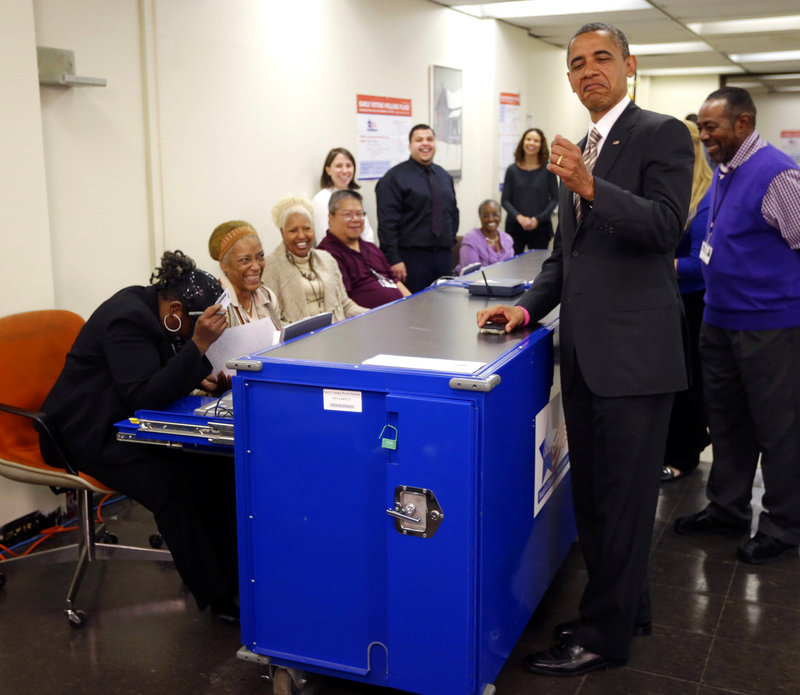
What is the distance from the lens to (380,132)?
6.11 meters

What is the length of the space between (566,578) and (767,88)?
532 inches

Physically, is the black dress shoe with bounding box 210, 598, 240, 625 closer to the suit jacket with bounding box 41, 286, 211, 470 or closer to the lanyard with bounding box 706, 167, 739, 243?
the suit jacket with bounding box 41, 286, 211, 470

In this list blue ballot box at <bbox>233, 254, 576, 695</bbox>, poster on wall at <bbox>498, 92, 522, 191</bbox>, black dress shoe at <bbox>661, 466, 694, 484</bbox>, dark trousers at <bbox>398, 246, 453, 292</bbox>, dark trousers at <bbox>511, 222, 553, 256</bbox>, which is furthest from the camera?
poster on wall at <bbox>498, 92, 522, 191</bbox>

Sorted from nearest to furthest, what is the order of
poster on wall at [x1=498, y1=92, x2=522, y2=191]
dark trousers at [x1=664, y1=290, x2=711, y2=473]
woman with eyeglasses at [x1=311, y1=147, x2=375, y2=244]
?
dark trousers at [x1=664, y1=290, x2=711, y2=473], woman with eyeglasses at [x1=311, y1=147, x2=375, y2=244], poster on wall at [x1=498, y1=92, x2=522, y2=191]

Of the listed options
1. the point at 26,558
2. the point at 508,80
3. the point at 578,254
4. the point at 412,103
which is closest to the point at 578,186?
the point at 578,254

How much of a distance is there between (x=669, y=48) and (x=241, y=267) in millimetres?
8333

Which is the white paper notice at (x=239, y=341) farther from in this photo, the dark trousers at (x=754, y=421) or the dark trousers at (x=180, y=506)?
the dark trousers at (x=754, y=421)

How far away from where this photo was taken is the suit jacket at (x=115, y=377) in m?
2.54

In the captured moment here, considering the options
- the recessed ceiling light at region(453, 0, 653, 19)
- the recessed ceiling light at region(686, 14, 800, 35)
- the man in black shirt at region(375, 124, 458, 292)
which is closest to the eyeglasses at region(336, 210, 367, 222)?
the man in black shirt at region(375, 124, 458, 292)

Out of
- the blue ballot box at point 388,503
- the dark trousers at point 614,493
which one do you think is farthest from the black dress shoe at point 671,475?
the blue ballot box at point 388,503

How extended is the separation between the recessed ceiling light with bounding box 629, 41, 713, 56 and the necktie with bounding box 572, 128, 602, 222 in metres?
7.93

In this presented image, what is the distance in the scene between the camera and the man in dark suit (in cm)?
203

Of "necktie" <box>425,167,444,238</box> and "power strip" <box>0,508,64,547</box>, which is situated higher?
"necktie" <box>425,167,444,238</box>

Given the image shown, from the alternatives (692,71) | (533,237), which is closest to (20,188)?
(533,237)
